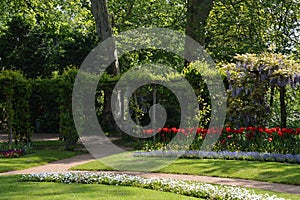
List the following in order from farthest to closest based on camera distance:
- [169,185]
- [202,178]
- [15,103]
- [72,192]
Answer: [15,103] → [202,178] → [169,185] → [72,192]

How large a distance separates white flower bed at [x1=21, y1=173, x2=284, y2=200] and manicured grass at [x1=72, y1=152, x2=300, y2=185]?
4.49ft

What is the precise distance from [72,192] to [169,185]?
5.44ft

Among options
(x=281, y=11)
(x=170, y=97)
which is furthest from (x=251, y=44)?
(x=170, y=97)

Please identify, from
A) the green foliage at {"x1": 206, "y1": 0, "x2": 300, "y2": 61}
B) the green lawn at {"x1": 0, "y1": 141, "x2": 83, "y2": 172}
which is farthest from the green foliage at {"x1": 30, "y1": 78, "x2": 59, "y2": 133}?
the green foliage at {"x1": 206, "y1": 0, "x2": 300, "y2": 61}

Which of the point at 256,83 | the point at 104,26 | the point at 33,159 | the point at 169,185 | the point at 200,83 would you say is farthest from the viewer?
the point at 104,26

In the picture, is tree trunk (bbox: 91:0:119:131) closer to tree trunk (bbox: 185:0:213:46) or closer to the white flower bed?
tree trunk (bbox: 185:0:213:46)

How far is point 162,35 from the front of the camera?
923 inches

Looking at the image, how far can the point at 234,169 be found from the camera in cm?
957

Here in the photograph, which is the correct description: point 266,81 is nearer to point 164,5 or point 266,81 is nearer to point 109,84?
point 109,84

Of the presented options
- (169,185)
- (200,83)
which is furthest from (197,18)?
(169,185)

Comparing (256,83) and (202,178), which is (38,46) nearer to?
(256,83)

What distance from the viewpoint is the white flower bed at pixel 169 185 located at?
6.60 meters

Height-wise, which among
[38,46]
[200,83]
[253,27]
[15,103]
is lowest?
[15,103]

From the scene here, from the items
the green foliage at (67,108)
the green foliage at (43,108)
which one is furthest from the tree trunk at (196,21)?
the green foliage at (43,108)
